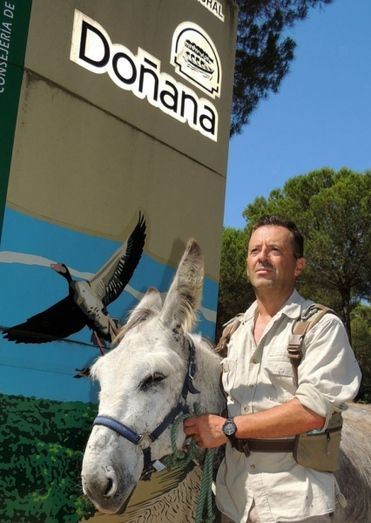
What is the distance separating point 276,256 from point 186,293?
466 mm

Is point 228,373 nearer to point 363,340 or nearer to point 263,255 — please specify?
point 263,255

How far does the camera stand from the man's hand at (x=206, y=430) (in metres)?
2.40

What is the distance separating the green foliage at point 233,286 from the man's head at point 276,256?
43.1 feet

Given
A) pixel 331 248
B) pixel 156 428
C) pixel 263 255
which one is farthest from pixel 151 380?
pixel 331 248

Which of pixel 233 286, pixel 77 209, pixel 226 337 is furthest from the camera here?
pixel 233 286

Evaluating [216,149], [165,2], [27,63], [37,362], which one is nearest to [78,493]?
[37,362]

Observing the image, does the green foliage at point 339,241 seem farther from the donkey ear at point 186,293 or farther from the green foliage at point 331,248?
the donkey ear at point 186,293

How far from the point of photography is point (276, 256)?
2.68 metres

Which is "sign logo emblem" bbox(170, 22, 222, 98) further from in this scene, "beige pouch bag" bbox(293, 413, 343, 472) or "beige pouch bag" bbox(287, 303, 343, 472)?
"beige pouch bag" bbox(293, 413, 343, 472)

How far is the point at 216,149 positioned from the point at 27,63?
1.98 metres

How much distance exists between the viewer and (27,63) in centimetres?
346

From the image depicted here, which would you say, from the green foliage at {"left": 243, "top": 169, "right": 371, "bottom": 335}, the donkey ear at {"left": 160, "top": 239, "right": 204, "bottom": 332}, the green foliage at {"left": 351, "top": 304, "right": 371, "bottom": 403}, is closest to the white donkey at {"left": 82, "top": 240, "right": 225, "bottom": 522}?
the donkey ear at {"left": 160, "top": 239, "right": 204, "bottom": 332}

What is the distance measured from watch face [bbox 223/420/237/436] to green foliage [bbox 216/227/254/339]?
44.2ft

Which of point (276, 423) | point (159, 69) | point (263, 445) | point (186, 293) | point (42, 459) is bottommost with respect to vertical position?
point (42, 459)
